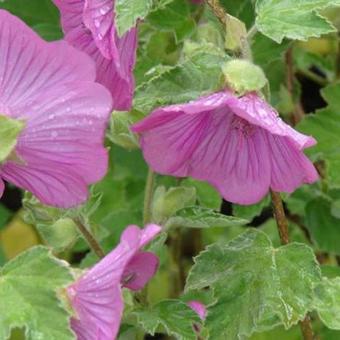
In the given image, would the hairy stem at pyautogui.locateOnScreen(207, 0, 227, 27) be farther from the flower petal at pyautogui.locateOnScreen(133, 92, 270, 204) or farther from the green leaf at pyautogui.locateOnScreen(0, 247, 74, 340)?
the green leaf at pyautogui.locateOnScreen(0, 247, 74, 340)

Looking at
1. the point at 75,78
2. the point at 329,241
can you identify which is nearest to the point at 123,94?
the point at 75,78

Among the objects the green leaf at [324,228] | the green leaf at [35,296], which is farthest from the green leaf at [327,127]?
the green leaf at [35,296]

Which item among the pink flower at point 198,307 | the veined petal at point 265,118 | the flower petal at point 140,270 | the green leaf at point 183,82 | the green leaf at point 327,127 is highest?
the veined petal at point 265,118

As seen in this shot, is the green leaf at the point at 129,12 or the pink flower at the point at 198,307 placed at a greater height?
the green leaf at the point at 129,12

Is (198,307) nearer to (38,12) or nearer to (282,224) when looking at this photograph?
(282,224)

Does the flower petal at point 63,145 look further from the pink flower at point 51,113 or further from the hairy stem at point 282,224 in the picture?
the hairy stem at point 282,224
